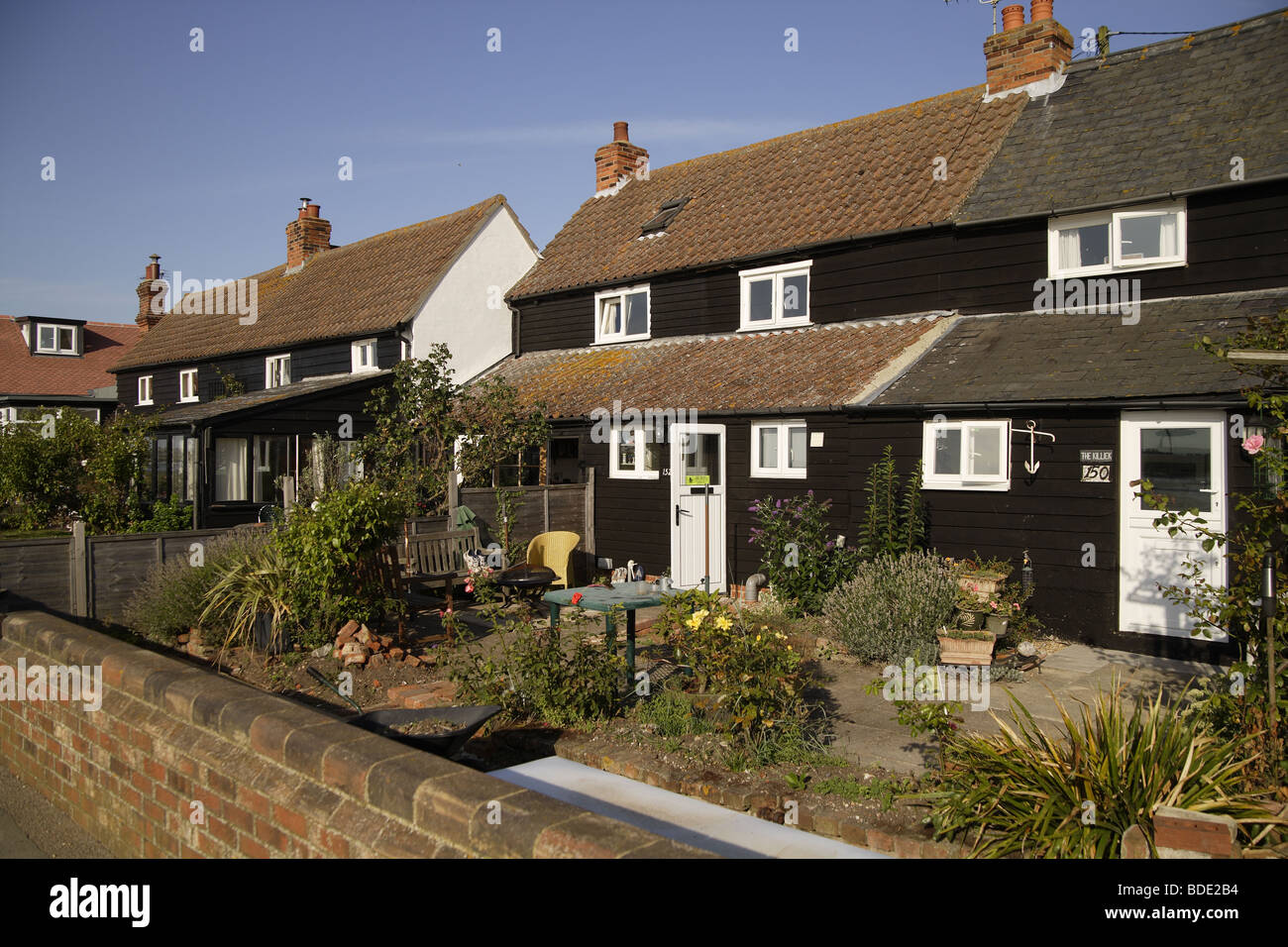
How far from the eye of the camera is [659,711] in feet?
23.4

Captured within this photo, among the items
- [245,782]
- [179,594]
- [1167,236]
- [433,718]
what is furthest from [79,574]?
[1167,236]

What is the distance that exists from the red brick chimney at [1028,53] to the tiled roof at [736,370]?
15.5ft

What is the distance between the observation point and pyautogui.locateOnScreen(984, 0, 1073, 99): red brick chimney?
14805 mm

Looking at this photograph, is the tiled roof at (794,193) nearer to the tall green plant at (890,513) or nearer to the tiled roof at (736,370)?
the tiled roof at (736,370)

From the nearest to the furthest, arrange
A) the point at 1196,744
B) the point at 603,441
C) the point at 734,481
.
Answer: the point at 1196,744 → the point at 734,481 → the point at 603,441

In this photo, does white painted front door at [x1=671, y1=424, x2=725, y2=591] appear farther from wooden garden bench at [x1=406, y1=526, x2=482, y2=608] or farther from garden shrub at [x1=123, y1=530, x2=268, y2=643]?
garden shrub at [x1=123, y1=530, x2=268, y2=643]

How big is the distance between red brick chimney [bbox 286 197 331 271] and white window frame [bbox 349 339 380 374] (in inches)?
328

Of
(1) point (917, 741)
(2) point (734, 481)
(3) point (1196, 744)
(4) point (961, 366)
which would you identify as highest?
(4) point (961, 366)

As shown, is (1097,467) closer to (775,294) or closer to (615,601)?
(615,601)

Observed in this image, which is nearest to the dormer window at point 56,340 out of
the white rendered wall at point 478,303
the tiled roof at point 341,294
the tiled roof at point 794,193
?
the tiled roof at point 341,294

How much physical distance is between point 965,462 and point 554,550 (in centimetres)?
622
